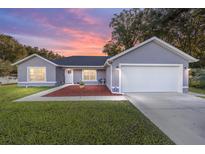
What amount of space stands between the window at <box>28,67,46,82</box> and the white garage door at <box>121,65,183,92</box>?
33.7ft

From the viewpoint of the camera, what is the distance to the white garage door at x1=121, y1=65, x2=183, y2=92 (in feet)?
38.9

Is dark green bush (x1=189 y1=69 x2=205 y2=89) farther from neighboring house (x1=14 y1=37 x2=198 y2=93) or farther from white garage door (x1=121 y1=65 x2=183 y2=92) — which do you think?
white garage door (x1=121 y1=65 x2=183 y2=92)

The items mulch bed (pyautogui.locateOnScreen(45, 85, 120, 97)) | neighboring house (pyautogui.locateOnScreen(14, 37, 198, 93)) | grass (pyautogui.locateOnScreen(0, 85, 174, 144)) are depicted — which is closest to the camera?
grass (pyautogui.locateOnScreen(0, 85, 174, 144))

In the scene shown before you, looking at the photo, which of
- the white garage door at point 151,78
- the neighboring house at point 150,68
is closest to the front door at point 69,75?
the neighboring house at point 150,68

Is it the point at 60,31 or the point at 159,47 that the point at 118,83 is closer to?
the point at 159,47

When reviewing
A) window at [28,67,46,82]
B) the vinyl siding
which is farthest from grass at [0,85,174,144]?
window at [28,67,46,82]

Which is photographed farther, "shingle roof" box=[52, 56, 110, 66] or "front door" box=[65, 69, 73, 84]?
"front door" box=[65, 69, 73, 84]

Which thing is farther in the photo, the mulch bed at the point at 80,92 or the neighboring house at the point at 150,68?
the neighboring house at the point at 150,68

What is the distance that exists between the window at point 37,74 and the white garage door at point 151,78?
1029cm

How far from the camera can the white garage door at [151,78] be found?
1185cm

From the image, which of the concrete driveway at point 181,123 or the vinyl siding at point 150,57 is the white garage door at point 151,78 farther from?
the concrete driveway at point 181,123

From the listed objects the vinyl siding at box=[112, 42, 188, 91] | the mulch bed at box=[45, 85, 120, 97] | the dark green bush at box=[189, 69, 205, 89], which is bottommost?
the mulch bed at box=[45, 85, 120, 97]

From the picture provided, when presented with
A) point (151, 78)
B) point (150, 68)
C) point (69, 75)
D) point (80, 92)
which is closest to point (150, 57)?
point (150, 68)
